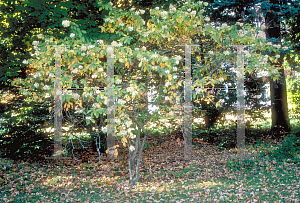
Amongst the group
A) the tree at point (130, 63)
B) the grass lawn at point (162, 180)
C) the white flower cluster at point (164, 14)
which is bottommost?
the grass lawn at point (162, 180)

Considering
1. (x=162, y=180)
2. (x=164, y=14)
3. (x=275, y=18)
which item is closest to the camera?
(x=164, y=14)

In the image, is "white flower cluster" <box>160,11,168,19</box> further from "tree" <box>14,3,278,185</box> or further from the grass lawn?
the grass lawn

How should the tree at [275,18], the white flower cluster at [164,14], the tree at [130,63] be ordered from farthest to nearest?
the tree at [275,18]
the white flower cluster at [164,14]
the tree at [130,63]

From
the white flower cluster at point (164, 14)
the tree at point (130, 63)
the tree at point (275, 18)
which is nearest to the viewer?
the tree at point (130, 63)

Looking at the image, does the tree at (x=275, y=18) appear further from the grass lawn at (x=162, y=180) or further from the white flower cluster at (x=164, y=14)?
the white flower cluster at (x=164, y=14)

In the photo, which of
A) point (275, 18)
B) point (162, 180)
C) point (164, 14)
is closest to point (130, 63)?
point (164, 14)

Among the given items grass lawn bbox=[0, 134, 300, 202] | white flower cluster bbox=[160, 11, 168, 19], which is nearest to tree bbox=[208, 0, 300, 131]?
grass lawn bbox=[0, 134, 300, 202]

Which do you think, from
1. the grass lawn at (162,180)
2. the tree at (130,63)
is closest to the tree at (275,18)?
→ the grass lawn at (162,180)

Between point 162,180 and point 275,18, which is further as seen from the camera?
point 275,18

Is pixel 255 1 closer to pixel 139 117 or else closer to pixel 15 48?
pixel 139 117

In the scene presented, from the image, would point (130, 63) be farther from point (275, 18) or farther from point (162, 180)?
point (275, 18)

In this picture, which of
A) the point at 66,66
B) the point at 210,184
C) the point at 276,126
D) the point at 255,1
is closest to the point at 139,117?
the point at 66,66

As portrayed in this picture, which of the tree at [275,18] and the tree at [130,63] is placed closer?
the tree at [130,63]

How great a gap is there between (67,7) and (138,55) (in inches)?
123
